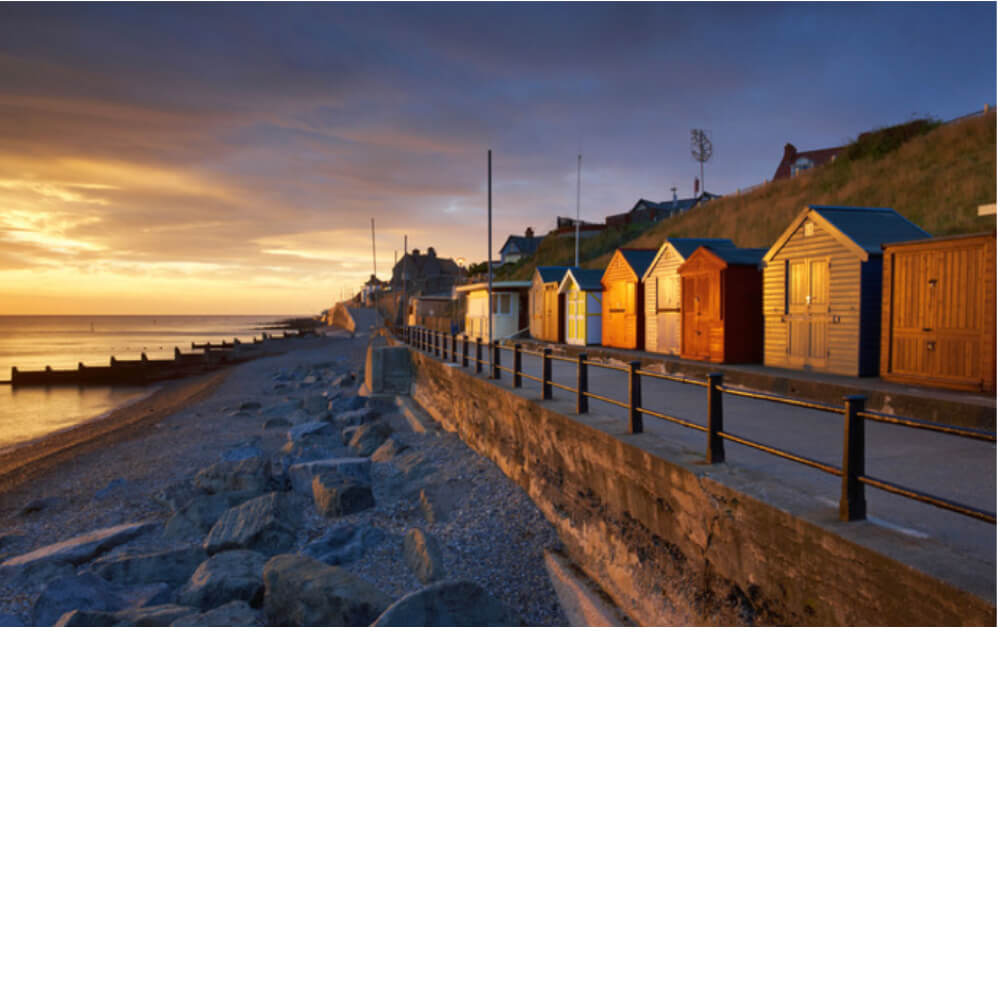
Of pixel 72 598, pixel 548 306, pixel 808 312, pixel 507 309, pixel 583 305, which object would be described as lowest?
pixel 72 598

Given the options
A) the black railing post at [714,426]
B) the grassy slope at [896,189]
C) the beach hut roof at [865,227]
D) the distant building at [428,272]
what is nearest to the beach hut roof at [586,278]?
the grassy slope at [896,189]

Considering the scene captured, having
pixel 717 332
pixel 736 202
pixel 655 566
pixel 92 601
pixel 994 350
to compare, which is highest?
pixel 736 202

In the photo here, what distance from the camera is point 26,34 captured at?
8977 mm

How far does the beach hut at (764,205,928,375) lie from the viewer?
13625 millimetres

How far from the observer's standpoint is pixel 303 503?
12.7 metres

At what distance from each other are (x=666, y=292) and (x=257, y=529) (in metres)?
13.0

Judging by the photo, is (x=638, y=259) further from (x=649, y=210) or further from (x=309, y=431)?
(x=649, y=210)

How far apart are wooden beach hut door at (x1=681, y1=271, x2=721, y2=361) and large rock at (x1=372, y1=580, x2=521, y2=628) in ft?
38.2

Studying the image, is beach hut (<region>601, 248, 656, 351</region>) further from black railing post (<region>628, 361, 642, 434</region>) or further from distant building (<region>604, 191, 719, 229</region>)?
distant building (<region>604, 191, 719, 229</region>)

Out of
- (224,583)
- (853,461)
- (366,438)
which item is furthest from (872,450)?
(366,438)
